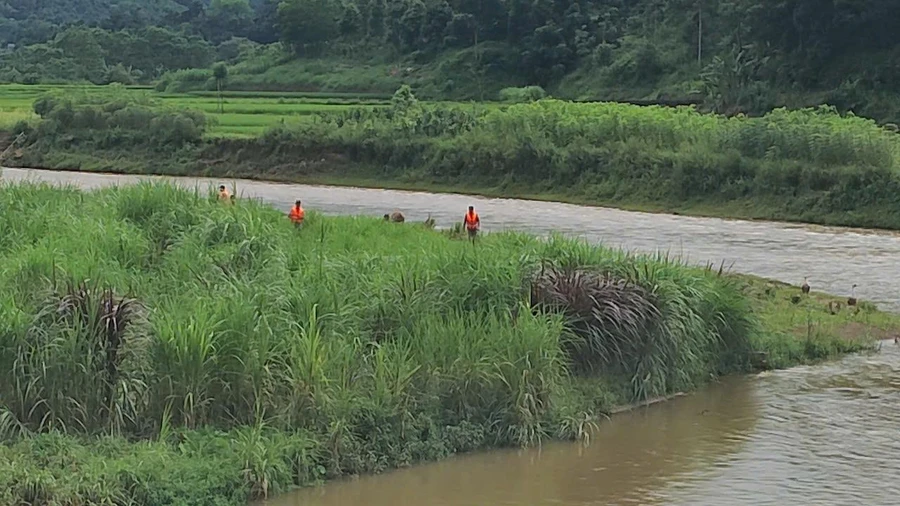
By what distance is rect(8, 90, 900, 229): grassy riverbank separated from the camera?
24516 mm

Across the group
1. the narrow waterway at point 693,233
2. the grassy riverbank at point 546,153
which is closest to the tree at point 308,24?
the grassy riverbank at point 546,153

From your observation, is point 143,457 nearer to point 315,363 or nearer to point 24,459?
point 24,459

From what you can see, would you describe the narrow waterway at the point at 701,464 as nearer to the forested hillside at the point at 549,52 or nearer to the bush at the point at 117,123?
the forested hillside at the point at 549,52

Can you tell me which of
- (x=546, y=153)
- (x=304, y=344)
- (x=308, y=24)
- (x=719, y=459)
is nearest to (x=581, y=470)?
(x=719, y=459)

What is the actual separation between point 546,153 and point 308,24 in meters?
27.0

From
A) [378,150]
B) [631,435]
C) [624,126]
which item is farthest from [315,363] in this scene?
[378,150]

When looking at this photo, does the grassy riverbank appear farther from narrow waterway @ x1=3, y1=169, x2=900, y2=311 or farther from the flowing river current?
the flowing river current

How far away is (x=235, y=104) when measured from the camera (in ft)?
149

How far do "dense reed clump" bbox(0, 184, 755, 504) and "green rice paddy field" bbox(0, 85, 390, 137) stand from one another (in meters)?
24.3

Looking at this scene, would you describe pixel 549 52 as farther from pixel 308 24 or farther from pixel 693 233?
pixel 693 233

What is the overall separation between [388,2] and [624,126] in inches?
1016

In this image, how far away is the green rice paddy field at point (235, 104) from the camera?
37750 mm

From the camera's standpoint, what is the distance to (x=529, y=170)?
2920 cm

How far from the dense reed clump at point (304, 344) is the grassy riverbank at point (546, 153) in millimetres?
13575
